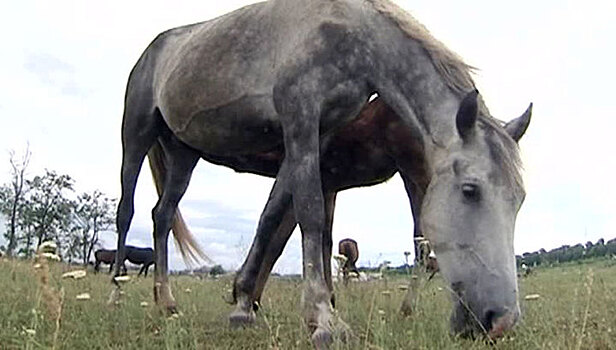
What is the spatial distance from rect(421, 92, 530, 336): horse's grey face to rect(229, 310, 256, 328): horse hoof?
4.51 ft

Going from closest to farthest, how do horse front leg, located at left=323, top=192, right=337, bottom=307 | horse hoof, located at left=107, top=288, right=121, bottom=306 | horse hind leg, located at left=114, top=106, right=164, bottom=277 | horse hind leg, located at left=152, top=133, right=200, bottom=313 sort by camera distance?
horse front leg, located at left=323, top=192, right=337, bottom=307 → horse hoof, located at left=107, top=288, right=121, bottom=306 → horse hind leg, located at left=114, top=106, right=164, bottom=277 → horse hind leg, located at left=152, top=133, right=200, bottom=313

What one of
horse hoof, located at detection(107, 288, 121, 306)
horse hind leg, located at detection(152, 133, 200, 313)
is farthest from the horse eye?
horse hind leg, located at detection(152, 133, 200, 313)

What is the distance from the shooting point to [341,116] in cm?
408

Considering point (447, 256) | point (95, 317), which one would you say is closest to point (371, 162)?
point (447, 256)

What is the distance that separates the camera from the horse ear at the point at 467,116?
359 cm

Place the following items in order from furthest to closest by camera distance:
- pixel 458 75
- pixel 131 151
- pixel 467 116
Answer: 1. pixel 131 151
2. pixel 458 75
3. pixel 467 116

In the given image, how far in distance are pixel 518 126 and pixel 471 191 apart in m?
0.71

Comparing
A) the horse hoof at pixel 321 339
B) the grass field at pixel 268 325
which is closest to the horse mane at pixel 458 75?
the grass field at pixel 268 325

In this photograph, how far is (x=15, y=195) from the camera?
45.6 m

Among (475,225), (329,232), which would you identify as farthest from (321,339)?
(329,232)

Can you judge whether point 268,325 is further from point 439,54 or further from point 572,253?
point 572,253

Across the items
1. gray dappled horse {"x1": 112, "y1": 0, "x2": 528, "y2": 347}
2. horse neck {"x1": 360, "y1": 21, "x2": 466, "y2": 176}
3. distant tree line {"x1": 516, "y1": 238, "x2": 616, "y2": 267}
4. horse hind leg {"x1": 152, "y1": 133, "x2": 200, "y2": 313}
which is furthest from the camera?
distant tree line {"x1": 516, "y1": 238, "x2": 616, "y2": 267}

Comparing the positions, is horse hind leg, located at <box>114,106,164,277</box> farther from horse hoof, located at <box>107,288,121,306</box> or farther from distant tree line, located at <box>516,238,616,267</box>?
distant tree line, located at <box>516,238,616,267</box>

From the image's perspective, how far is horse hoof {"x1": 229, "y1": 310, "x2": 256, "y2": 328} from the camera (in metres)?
4.38
